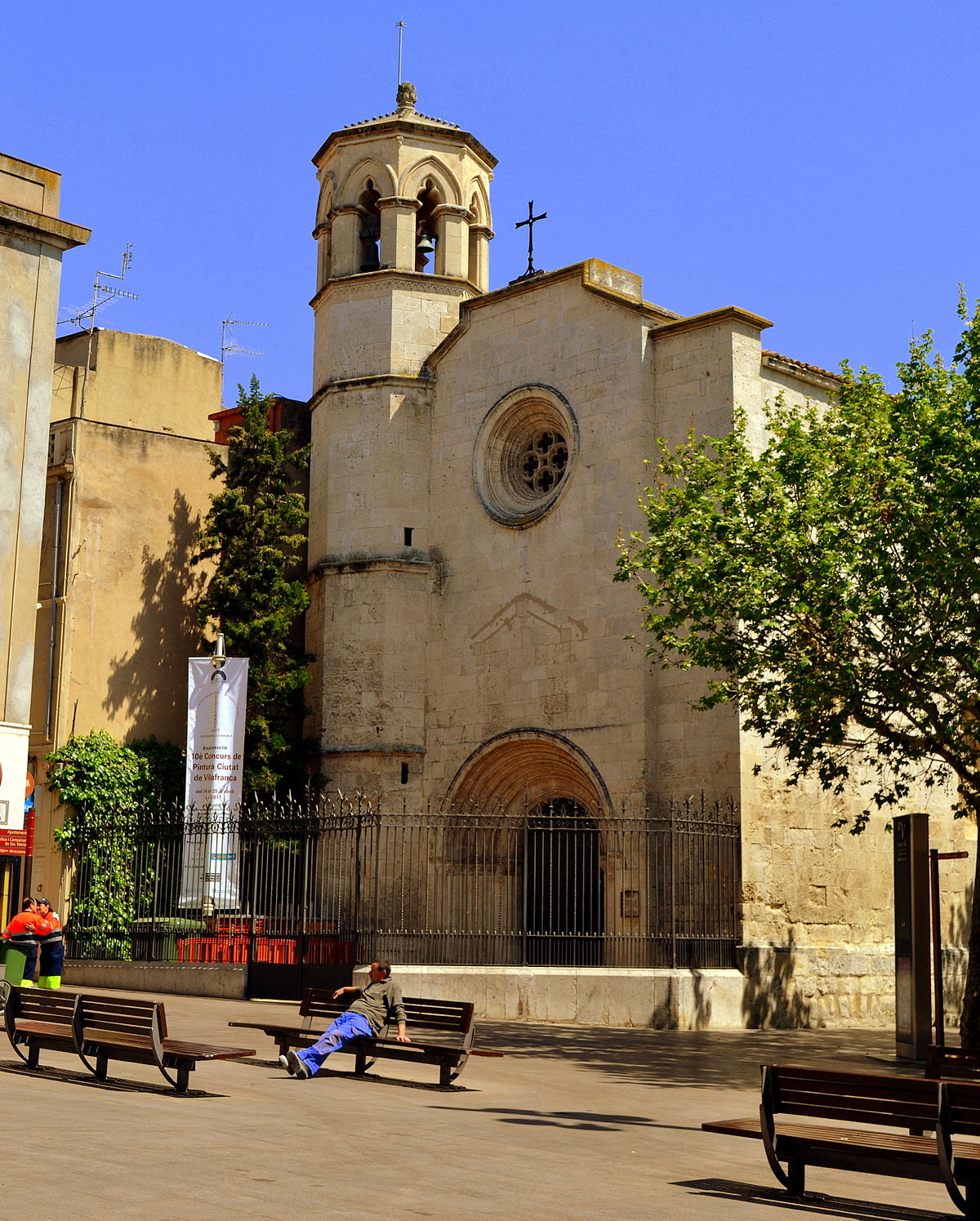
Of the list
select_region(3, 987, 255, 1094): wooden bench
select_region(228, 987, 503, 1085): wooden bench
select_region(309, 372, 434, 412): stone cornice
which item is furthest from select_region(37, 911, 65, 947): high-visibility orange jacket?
select_region(309, 372, 434, 412): stone cornice

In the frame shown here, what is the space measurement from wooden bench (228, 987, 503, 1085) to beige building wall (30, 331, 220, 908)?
1217cm

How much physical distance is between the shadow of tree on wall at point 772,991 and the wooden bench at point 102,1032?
396 inches

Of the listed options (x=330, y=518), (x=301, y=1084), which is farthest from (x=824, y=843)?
(x=301, y=1084)

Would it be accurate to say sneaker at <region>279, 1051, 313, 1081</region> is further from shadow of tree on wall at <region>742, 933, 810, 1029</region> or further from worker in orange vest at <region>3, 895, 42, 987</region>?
shadow of tree on wall at <region>742, 933, 810, 1029</region>

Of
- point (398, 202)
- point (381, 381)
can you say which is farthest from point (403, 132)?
point (381, 381)

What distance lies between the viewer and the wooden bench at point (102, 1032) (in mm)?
9781

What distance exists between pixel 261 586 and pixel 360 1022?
14691mm

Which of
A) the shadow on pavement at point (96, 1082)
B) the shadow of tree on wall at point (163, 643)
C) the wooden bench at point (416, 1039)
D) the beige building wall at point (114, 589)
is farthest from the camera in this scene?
the shadow of tree on wall at point (163, 643)

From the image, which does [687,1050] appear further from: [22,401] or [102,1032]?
[22,401]

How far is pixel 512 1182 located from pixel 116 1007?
4.02 metres

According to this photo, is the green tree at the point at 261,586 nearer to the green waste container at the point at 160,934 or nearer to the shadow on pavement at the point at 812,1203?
the green waste container at the point at 160,934

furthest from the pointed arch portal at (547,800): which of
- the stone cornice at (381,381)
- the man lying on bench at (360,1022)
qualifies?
the man lying on bench at (360,1022)

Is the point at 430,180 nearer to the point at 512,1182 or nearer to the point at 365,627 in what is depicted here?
the point at 365,627

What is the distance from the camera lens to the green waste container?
2080 cm
